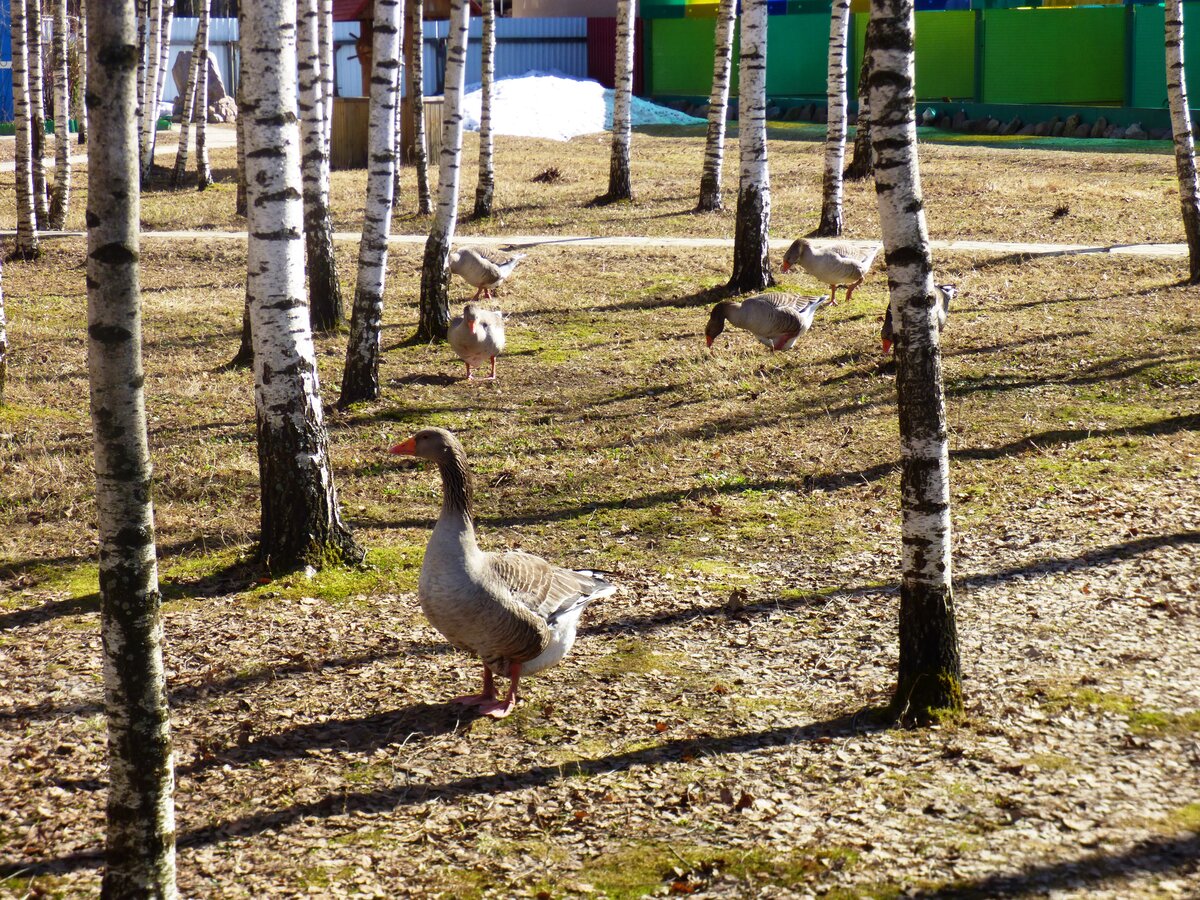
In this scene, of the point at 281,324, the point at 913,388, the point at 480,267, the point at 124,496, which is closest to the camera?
the point at 124,496

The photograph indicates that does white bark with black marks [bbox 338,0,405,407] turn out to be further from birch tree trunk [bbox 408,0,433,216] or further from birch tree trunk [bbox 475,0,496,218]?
birch tree trunk [bbox 408,0,433,216]

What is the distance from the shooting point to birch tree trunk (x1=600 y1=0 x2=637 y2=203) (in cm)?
2423

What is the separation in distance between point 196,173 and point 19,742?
88.2ft

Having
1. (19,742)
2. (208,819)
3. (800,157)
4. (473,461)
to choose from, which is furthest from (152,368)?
(800,157)

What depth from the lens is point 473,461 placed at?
424 inches

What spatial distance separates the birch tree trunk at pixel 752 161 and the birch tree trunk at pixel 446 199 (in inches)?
146

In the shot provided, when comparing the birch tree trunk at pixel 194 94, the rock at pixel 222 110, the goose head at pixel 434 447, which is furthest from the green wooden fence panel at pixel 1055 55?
the goose head at pixel 434 447

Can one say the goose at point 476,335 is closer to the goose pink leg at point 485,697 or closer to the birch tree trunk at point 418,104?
the goose pink leg at point 485,697

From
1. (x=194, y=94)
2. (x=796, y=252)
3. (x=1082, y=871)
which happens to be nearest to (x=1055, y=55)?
(x=194, y=94)

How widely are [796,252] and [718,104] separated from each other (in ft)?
18.2

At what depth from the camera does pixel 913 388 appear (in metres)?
5.88

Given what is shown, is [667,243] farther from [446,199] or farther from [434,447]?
[434,447]

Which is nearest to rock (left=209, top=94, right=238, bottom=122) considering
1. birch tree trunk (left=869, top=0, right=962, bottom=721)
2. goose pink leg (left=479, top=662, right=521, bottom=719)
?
goose pink leg (left=479, top=662, right=521, bottom=719)

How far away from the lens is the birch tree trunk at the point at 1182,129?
15281 millimetres
